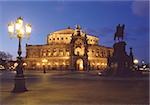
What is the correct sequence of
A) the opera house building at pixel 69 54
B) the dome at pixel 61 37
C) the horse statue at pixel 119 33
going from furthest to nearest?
the dome at pixel 61 37
the opera house building at pixel 69 54
the horse statue at pixel 119 33

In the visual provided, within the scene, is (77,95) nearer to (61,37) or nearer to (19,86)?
(19,86)

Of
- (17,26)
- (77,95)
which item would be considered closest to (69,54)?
(17,26)

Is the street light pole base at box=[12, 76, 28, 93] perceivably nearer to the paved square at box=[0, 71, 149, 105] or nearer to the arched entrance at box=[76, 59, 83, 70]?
the paved square at box=[0, 71, 149, 105]

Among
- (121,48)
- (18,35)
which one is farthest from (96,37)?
(18,35)

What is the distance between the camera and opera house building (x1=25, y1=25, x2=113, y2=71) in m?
108

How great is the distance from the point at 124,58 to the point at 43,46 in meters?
82.1

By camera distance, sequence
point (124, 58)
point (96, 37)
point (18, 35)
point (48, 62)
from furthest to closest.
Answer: point (96, 37) → point (48, 62) → point (124, 58) → point (18, 35)

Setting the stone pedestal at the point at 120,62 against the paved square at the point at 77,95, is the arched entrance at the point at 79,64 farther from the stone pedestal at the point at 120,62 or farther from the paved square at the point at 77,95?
the paved square at the point at 77,95

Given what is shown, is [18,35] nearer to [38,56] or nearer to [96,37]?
[38,56]

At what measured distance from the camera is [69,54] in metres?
113

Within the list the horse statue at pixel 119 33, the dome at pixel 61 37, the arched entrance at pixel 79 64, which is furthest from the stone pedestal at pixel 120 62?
the dome at pixel 61 37

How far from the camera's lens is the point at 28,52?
418 ft

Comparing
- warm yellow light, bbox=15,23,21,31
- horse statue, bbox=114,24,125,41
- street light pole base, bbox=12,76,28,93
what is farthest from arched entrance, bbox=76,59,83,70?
street light pole base, bbox=12,76,28,93

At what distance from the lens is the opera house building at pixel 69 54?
108m
